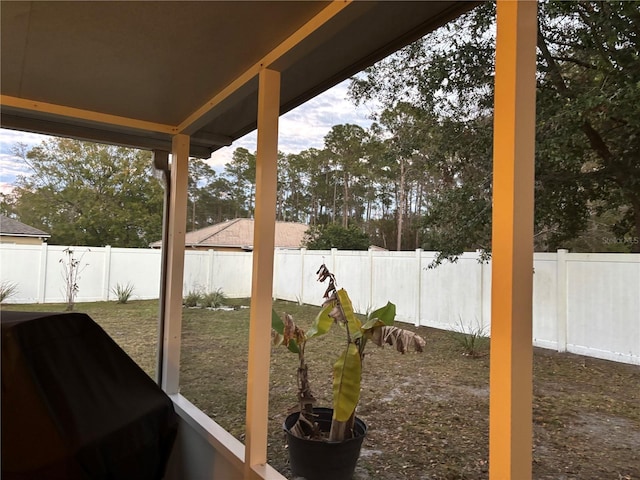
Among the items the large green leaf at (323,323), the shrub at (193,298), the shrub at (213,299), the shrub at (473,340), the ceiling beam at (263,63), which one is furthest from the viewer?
the shrub at (213,299)

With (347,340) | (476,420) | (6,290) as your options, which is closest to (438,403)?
(476,420)

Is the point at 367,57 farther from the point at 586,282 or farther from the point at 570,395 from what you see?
the point at 570,395

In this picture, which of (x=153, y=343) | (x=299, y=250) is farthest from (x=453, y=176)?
(x=153, y=343)

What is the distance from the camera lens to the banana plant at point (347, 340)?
1.96 meters

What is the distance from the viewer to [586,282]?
285 centimetres

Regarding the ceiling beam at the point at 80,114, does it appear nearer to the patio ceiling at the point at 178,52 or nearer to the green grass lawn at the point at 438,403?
the patio ceiling at the point at 178,52

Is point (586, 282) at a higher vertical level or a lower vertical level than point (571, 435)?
higher

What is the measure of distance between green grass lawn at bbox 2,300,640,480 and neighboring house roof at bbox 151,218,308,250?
31.8 inches

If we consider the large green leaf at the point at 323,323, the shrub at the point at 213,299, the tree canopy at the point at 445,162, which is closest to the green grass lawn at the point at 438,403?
the shrub at the point at 213,299

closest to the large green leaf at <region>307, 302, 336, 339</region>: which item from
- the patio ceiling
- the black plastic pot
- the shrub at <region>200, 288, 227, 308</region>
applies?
the black plastic pot

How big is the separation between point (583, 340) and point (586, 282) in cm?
44

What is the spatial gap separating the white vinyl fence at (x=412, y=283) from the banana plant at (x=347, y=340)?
3.95 feet

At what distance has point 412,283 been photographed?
393cm

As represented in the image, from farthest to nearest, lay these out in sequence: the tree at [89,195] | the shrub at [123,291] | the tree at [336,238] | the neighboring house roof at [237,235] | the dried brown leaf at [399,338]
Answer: the shrub at [123,291] < the tree at [89,195] < the neighboring house roof at [237,235] < the tree at [336,238] < the dried brown leaf at [399,338]
